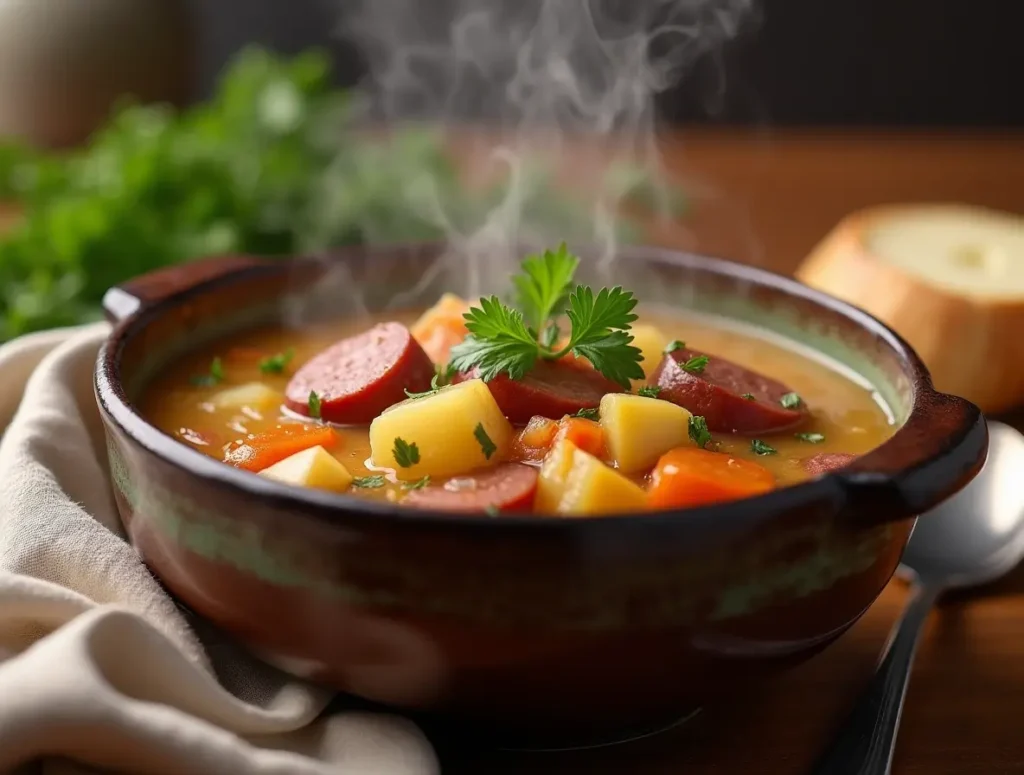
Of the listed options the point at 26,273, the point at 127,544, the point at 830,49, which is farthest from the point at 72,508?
the point at 830,49

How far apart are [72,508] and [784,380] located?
1483 millimetres

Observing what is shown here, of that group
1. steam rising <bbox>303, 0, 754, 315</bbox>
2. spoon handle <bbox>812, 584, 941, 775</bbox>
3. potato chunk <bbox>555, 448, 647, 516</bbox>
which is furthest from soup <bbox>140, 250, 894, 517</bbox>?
steam rising <bbox>303, 0, 754, 315</bbox>

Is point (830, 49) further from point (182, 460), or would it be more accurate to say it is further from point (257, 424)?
point (182, 460)

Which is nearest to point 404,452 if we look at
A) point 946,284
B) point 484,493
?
point 484,493

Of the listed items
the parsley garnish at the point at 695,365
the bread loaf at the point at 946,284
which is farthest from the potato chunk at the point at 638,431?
the bread loaf at the point at 946,284

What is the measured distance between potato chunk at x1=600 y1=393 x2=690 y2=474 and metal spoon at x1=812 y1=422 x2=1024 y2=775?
1.69ft

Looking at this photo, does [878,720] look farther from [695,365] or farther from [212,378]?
[212,378]

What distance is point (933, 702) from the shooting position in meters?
2.05

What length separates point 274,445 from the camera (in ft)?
7.06

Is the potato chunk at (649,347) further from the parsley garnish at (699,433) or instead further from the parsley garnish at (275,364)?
the parsley garnish at (275,364)

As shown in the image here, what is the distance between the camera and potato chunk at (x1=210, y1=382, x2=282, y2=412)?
2.44m

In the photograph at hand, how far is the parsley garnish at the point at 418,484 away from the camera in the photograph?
1971 mm

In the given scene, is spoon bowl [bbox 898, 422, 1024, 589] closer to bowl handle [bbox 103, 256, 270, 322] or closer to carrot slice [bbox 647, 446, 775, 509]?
carrot slice [bbox 647, 446, 775, 509]

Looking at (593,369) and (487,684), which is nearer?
(487,684)
